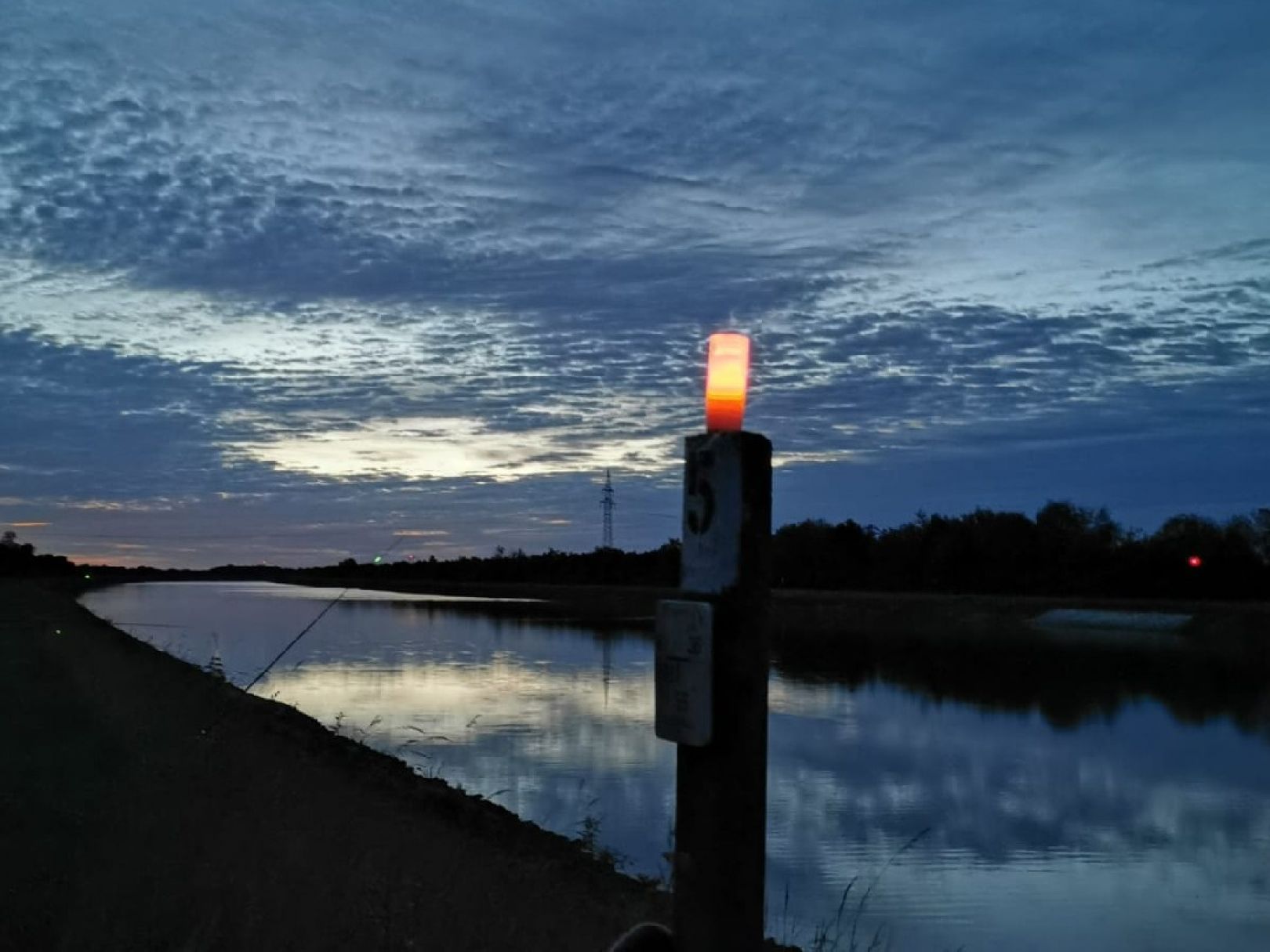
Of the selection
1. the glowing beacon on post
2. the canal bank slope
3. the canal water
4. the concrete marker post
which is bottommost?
the canal water

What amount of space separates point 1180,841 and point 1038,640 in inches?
1316

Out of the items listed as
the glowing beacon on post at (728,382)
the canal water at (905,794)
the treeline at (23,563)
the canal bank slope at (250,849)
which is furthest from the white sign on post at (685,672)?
the treeline at (23,563)

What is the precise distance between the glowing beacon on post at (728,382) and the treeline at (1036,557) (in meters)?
58.6

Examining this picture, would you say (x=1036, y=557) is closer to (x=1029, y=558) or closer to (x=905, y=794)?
(x=1029, y=558)

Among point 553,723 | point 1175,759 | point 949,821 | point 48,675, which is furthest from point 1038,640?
point 48,675

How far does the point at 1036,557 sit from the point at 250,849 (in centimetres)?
6994

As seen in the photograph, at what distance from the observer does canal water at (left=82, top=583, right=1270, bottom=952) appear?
11445mm

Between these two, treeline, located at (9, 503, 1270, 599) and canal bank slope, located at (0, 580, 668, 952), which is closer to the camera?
canal bank slope, located at (0, 580, 668, 952)

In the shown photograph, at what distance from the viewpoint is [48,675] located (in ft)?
71.5

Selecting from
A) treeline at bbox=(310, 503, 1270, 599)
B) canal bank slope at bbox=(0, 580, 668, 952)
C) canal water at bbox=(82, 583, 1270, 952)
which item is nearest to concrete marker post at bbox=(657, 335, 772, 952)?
canal bank slope at bbox=(0, 580, 668, 952)

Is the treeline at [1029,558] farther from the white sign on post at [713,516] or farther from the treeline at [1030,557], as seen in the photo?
the white sign on post at [713,516]

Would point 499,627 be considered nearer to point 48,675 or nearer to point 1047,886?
point 48,675

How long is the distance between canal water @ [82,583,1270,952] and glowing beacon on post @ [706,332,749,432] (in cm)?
725

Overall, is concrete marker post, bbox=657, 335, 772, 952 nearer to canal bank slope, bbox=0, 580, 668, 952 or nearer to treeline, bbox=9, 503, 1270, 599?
canal bank slope, bbox=0, 580, 668, 952
